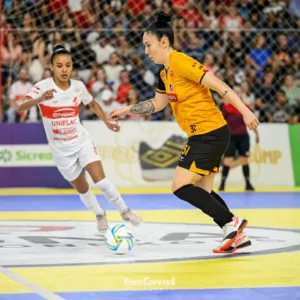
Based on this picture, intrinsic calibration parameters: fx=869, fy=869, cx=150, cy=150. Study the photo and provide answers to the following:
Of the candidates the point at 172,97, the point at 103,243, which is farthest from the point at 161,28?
the point at 103,243

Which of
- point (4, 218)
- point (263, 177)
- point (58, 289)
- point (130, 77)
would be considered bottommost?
point (58, 289)

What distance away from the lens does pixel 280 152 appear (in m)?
19.5

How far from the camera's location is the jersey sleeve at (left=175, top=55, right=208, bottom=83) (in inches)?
323

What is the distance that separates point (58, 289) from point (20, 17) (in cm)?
1376

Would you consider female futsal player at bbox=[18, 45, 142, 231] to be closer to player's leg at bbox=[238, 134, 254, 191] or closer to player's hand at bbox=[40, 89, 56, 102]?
player's hand at bbox=[40, 89, 56, 102]

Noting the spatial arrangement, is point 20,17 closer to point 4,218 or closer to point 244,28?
point 244,28

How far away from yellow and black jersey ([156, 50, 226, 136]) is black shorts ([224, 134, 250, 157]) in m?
9.53

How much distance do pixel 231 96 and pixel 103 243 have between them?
2.38 meters

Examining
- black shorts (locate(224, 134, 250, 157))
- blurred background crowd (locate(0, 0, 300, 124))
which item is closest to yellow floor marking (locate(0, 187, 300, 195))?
black shorts (locate(224, 134, 250, 157))

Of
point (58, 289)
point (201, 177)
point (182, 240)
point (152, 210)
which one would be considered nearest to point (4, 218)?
point (152, 210)

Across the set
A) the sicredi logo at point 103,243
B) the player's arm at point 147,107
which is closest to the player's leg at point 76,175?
the sicredi logo at point 103,243

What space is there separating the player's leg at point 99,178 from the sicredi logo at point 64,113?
1.35 ft

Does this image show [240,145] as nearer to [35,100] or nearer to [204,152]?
[35,100]

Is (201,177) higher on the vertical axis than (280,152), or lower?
lower
